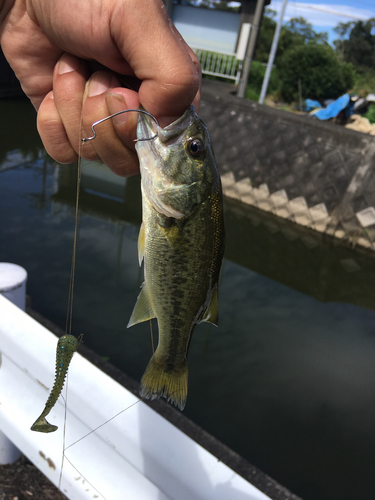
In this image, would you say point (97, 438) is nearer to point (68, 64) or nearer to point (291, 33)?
point (68, 64)

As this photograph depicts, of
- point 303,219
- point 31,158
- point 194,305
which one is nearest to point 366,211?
point 303,219

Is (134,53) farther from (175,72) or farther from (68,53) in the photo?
(68,53)

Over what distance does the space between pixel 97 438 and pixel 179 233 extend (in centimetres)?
93

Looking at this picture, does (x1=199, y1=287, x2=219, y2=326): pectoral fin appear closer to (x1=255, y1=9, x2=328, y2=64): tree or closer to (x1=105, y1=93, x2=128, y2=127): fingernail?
(x1=105, y1=93, x2=128, y2=127): fingernail

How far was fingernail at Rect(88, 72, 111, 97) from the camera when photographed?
1387 mm

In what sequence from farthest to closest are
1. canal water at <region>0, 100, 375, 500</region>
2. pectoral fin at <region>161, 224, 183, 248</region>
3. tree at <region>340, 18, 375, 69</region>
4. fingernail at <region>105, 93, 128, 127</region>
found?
tree at <region>340, 18, 375, 69</region>
canal water at <region>0, 100, 375, 500</region>
pectoral fin at <region>161, 224, 183, 248</region>
fingernail at <region>105, 93, 128, 127</region>

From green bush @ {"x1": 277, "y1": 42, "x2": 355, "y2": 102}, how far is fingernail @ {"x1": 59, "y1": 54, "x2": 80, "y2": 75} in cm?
1887

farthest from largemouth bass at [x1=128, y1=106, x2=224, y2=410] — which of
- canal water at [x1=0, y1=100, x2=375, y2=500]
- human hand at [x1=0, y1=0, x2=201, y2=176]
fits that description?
canal water at [x1=0, y1=100, x2=375, y2=500]

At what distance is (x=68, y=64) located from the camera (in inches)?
56.4

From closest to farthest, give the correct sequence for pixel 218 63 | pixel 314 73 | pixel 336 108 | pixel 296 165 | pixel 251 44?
pixel 296 165 → pixel 251 44 → pixel 218 63 → pixel 336 108 → pixel 314 73

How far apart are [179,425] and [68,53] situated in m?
2.15

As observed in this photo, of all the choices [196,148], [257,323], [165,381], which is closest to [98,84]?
[196,148]

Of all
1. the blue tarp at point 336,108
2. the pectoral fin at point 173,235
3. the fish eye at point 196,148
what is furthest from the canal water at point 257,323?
the blue tarp at point 336,108

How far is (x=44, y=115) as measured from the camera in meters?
1.54
